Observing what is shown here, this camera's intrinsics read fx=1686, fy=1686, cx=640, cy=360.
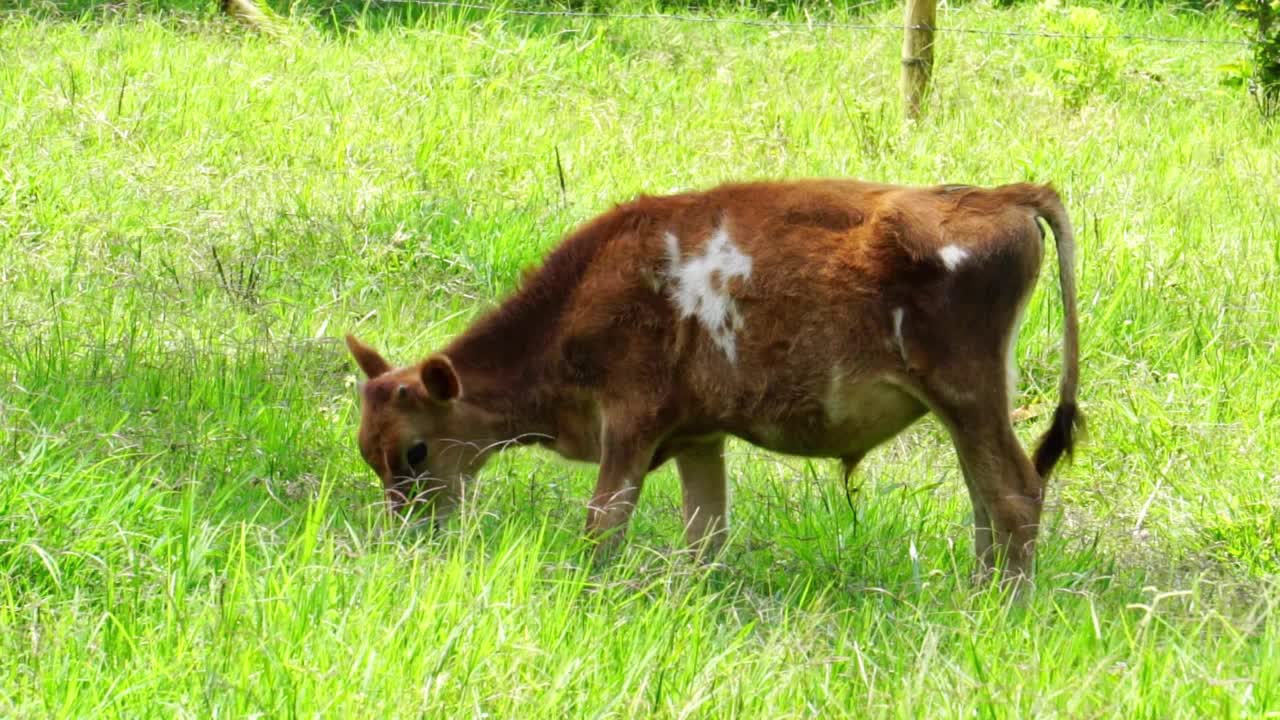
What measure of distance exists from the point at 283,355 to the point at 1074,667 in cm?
380

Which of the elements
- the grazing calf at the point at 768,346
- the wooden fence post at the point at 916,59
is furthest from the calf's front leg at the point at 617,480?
the wooden fence post at the point at 916,59

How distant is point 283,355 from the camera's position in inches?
276

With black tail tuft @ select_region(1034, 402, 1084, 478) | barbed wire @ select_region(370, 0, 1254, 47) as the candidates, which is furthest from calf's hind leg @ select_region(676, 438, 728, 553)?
barbed wire @ select_region(370, 0, 1254, 47)

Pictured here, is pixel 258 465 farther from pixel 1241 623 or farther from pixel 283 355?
pixel 1241 623

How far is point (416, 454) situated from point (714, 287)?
49.7 inches

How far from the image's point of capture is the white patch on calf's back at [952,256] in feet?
17.5

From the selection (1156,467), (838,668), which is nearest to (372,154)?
(1156,467)

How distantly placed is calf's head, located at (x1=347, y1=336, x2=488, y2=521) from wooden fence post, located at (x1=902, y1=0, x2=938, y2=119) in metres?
5.17

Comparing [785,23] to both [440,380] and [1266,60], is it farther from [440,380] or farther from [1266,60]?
[440,380]

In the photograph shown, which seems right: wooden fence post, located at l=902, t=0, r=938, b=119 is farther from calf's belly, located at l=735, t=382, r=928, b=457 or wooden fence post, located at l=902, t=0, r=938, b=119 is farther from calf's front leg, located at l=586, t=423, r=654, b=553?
calf's front leg, located at l=586, t=423, r=654, b=553

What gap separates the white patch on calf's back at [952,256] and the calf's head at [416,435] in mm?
1716

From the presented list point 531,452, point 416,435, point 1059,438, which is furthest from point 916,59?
point 416,435

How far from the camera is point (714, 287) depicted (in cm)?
561

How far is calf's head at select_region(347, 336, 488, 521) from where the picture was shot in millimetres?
5934
